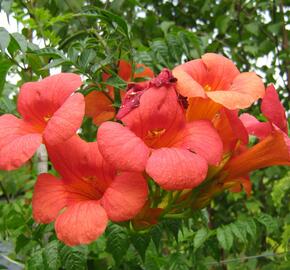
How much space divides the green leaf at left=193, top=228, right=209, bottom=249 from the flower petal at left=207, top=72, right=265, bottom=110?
81 centimetres

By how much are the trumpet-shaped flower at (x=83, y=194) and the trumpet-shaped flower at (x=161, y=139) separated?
8cm

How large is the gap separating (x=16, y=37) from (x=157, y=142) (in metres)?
0.51

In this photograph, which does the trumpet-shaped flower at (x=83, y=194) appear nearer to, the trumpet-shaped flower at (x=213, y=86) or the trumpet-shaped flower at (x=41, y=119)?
the trumpet-shaped flower at (x=41, y=119)

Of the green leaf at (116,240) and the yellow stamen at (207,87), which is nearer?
the yellow stamen at (207,87)

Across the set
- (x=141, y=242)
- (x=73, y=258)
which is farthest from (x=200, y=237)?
(x=73, y=258)

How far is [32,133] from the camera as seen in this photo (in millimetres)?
1229

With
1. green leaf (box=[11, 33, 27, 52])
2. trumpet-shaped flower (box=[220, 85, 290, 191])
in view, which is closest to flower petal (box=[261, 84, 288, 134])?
trumpet-shaped flower (box=[220, 85, 290, 191])

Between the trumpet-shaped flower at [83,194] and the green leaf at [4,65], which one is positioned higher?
the green leaf at [4,65]

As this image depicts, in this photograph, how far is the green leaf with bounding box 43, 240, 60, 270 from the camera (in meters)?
1.54

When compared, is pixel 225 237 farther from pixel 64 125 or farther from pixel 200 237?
pixel 64 125

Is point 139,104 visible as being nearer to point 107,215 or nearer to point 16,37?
point 107,215

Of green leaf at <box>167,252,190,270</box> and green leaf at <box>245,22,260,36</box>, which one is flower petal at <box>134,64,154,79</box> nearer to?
green leaf at <box>167,252,190,270</box>

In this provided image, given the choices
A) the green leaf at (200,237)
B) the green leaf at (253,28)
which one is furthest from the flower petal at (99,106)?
the green leaf at (253,28)

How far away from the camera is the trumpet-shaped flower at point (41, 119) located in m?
1.12
